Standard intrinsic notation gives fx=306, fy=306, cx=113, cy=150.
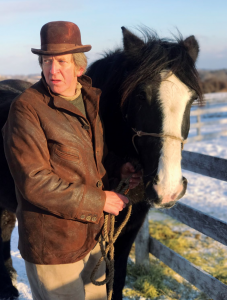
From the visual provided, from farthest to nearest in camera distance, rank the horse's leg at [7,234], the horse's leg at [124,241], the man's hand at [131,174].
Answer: the horse's leg at [7,234] → the horse's leg at [124,241] → the man's hand at [131,174]

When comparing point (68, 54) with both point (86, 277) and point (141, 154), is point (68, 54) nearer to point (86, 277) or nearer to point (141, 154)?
point (141, 154)

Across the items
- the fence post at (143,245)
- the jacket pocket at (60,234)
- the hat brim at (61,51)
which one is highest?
the hat brim at (61,51)

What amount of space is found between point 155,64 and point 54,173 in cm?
89

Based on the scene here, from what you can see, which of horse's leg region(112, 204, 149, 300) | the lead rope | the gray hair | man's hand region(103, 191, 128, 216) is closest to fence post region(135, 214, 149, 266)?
horse's leg region(112, 204, 149, 300)

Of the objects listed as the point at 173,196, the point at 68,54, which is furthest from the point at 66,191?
the point at 68,54

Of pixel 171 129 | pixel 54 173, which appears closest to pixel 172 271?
pixel 171 129

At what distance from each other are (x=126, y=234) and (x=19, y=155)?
1.28 metres

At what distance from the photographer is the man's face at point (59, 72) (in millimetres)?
1677

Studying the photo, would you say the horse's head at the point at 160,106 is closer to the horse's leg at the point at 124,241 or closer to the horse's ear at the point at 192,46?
the horse's ear at the point at 192,46

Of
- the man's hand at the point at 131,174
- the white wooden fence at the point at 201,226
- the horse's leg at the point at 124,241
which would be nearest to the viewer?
the man's hand at the point at 131,174

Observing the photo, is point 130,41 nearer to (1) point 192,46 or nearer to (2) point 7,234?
(1) point 192,46

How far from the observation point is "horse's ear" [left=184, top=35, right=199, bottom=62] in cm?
212

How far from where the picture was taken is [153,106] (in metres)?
1.82

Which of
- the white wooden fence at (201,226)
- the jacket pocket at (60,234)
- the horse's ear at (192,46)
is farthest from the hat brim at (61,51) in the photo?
the white wooden fence at (201,226)
